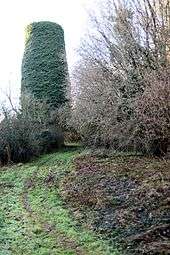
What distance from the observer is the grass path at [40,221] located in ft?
27.8

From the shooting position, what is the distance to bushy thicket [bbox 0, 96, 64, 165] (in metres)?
21.8

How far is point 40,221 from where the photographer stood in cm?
1052

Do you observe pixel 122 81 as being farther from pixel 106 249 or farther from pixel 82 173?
pixel 106 249

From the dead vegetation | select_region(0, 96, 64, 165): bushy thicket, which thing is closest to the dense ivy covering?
select_region(0, 96, 64, 165): bushy thicket

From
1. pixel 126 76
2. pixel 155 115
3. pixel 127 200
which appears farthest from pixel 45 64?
pixel 127 200

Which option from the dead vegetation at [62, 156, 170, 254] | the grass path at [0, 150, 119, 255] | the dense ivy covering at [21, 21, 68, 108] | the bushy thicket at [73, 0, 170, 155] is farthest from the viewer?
the dense ivy covering at [21, 21, 68, 108]

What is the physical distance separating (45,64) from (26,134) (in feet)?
22.5

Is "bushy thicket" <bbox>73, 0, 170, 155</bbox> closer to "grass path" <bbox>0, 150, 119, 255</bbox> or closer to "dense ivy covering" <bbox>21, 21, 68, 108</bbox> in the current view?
"grass path" <bbox>0, 150, 119, 255</bbox>

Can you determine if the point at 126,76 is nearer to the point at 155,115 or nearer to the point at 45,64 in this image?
the point at 155,115

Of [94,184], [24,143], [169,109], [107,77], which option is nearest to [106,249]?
[94,184]

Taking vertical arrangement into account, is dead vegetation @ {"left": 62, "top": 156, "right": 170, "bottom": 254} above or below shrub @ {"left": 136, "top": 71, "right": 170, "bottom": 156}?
below

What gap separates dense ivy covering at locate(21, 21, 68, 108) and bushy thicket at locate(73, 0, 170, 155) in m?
5.52

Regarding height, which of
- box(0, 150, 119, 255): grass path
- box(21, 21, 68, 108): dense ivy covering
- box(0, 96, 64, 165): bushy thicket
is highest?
box(21, 21, 68, 108): dense ivy covering

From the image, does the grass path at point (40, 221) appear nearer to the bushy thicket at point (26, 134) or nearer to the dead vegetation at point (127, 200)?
the dead vegetation at point (127, 200)
